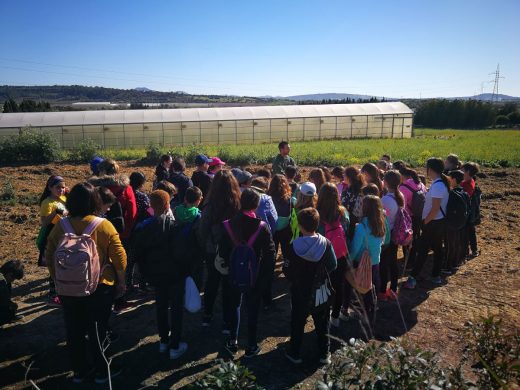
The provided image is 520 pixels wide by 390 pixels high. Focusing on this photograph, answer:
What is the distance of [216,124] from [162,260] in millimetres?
24982

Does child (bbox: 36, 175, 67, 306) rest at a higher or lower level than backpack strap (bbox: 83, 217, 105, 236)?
lower

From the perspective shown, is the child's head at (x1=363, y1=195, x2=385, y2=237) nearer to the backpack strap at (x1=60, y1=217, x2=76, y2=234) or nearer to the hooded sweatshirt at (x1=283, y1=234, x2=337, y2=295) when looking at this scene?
the hooded sweatshirt at (x1=283, y1=234, x2=337, y2=295)

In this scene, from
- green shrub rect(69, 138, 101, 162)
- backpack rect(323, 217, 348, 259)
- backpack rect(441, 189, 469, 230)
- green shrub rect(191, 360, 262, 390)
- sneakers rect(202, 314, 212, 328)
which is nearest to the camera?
green shrub rect(191, 360, 262, 390)

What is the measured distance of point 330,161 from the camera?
58.1ft

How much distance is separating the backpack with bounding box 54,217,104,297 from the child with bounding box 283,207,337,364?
1737mm

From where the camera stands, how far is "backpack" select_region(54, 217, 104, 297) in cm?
332

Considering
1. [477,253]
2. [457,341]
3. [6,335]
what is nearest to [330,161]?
[477,253]

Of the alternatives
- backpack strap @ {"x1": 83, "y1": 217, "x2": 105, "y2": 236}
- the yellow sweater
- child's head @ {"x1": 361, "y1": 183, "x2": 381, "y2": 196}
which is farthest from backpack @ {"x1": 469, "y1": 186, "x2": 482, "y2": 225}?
backpack strap @ {"x1": 83, "y1": 217, "x2": 105, "y2": 236}

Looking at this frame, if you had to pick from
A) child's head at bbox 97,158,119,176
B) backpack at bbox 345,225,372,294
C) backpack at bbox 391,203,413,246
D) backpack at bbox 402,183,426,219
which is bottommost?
backpack at bbox 345,225,372,294

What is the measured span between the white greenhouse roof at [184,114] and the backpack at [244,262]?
2471 centimetres

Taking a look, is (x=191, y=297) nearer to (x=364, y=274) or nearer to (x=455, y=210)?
(x=364, y=274)

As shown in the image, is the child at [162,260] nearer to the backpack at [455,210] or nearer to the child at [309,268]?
the child at [309,268]

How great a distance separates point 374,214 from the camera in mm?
4355

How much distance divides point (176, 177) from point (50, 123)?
946 inches
